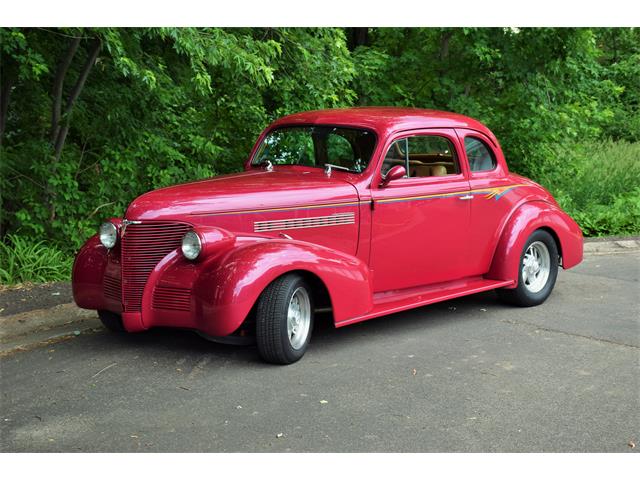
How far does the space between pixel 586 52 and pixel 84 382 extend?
943 cm

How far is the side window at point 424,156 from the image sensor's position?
6746 millimetres

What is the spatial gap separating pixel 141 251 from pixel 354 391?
1849 mm

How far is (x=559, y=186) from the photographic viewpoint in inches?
538

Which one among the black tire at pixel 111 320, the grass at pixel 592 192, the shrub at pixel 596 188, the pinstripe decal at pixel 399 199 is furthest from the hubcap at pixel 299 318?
the shrub at pixel 596 188

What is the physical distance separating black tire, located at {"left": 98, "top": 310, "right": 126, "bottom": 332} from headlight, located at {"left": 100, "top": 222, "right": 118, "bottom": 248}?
0.71 meters

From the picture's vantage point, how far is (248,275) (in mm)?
5344

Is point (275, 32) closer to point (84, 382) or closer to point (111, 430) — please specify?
point (84, 382)

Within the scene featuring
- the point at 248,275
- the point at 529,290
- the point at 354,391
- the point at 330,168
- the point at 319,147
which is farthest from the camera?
the point at 529,290

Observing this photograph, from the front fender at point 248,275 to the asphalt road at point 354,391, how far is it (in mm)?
443

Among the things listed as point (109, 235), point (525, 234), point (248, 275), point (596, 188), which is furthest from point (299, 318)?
point (596, 188)

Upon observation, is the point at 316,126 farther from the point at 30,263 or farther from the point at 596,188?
the point at 596,188

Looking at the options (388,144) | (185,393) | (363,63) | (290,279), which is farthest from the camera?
(363,63)

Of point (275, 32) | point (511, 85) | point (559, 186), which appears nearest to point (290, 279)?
point (275, 32)

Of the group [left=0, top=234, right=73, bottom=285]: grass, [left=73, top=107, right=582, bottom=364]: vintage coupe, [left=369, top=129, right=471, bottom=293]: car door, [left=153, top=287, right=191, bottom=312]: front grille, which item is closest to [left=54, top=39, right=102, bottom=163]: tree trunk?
[left=0, top=234, right=73, bottom=285]: grass
